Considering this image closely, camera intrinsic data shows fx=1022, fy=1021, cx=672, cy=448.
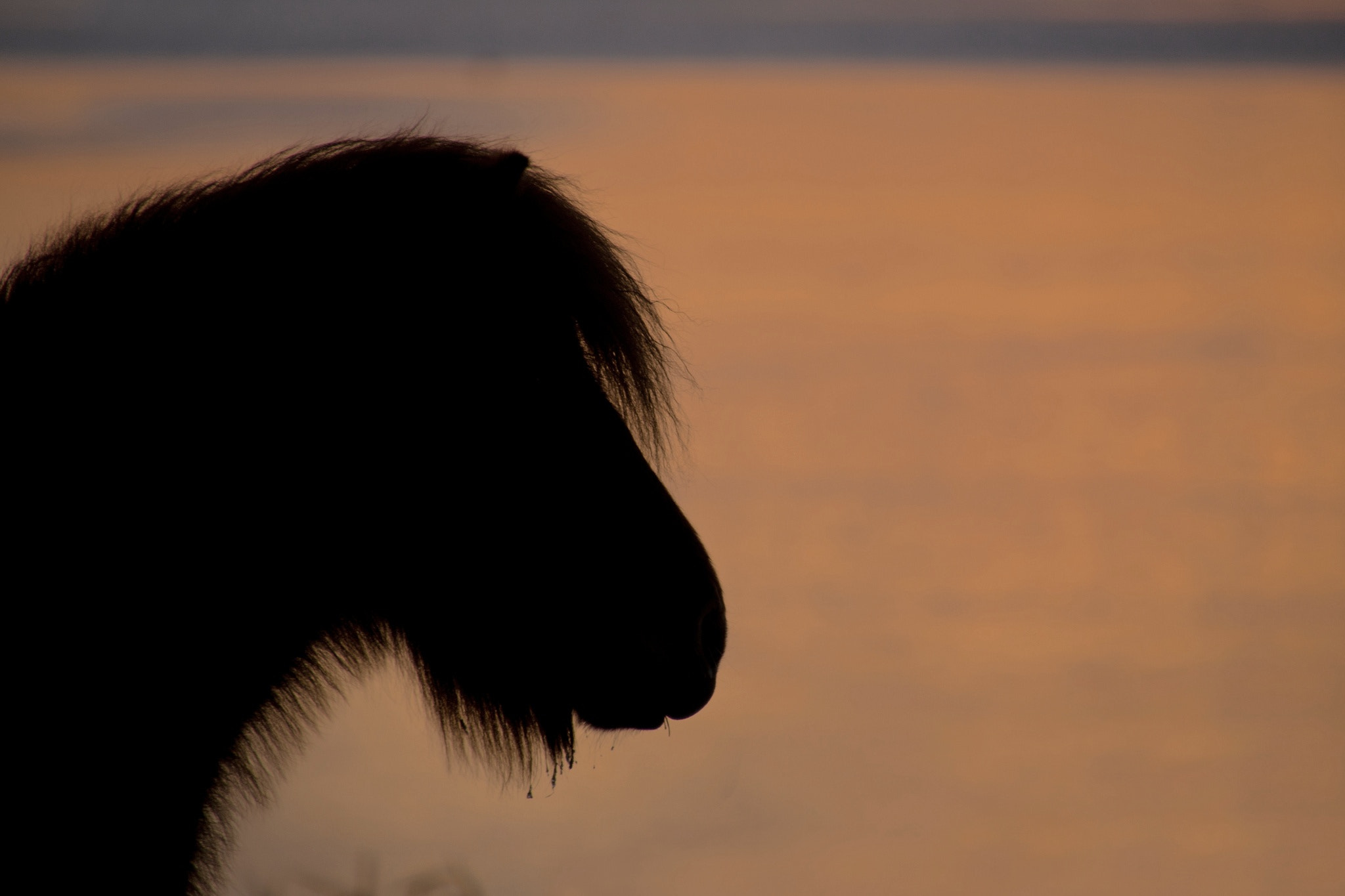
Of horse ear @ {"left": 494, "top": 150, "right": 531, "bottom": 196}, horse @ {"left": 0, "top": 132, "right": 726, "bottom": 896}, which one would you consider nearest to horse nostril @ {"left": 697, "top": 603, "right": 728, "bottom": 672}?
horse @ {"left": 0, "top": 132, "right": 726, "bottom": 896}

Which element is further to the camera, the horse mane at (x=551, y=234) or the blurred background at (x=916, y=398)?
the blurred background at (x=916, y=398)

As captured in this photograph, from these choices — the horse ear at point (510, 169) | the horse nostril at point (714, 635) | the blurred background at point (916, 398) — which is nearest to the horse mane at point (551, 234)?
the horse ear at point (510, 169)

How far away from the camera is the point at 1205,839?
1645 millimetres

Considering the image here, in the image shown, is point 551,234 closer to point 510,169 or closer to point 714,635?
point 510,169

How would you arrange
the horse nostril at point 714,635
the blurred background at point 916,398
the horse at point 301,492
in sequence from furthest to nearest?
1. the blurred background at point 916,398
2. the horse nostril at point 714,635
3. the horse at point 301,492

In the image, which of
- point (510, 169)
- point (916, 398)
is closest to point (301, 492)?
point (510, 169)

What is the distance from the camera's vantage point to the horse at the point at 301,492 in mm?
563

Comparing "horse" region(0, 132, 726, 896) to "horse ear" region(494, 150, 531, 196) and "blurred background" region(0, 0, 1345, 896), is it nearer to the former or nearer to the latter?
"horse ear" region(494, 150, 531, 196)

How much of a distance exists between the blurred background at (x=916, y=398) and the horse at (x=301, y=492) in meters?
0.82

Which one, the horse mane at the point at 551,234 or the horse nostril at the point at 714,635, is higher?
the horse mane at the point at 551,234

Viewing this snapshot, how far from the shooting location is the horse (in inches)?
22.2

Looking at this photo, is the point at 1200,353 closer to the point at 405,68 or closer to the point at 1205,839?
the point at 1205,839

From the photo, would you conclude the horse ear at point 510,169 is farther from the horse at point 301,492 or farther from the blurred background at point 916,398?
the blurred background at point 916,398

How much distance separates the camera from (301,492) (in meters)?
0.61
